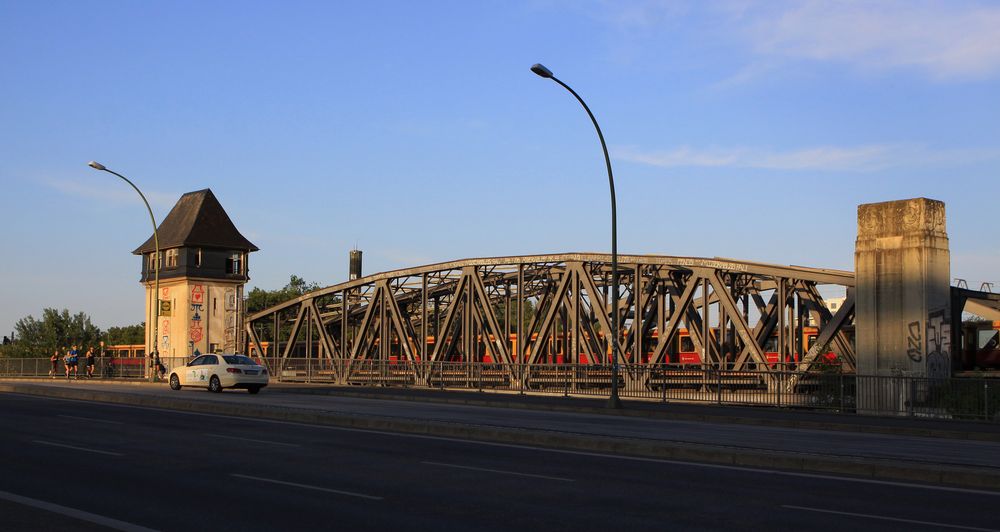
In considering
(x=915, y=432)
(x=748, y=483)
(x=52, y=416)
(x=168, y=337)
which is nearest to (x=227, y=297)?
(x=168, y=337)

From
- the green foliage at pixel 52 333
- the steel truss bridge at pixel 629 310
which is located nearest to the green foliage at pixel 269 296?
the green foliage at pixel 52 333

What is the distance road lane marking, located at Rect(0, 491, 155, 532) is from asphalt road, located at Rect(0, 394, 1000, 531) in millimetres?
22

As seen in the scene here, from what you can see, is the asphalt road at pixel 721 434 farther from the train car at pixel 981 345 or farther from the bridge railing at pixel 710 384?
the train car at pixel 981 345

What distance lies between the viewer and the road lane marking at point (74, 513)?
983 centimetres

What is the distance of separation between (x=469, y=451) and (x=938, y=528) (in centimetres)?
921

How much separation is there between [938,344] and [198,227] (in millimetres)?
58114

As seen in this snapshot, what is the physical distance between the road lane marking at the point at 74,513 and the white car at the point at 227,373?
92.2ft

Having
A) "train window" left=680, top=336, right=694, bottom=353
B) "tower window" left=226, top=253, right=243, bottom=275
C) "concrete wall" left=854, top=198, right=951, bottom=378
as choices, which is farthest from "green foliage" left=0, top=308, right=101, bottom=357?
"concrete wall" left=854, top=198, right=951, bottom=378

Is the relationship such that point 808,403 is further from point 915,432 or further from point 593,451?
point 593,451

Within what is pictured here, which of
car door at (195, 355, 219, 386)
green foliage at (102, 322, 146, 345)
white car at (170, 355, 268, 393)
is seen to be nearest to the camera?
white car at (170, 355, 268, 393)

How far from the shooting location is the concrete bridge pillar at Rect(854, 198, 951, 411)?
30828 mm

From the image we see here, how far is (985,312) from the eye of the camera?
40.8 meters

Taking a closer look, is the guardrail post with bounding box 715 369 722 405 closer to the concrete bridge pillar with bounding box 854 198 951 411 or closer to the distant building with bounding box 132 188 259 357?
the concrete bridge pillar with bounding box 854 198 951 411

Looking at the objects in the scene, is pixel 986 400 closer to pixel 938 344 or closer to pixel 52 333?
pixel 938 344
